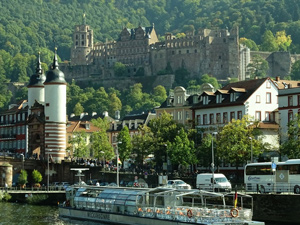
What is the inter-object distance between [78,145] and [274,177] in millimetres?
63855

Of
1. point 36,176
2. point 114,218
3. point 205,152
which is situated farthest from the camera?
point 36,176

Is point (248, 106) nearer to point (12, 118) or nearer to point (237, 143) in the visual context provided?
point (237, 143)

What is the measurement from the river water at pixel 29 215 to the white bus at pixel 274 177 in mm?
15467

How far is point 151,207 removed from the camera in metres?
70.3

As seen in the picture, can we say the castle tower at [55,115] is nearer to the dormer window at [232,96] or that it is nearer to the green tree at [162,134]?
the green tree at [162,134]

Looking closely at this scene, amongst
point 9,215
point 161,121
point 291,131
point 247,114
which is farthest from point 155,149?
point 9,215

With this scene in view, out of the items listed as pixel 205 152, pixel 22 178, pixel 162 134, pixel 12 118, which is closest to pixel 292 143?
pixel 205 152

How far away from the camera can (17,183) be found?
115 metres

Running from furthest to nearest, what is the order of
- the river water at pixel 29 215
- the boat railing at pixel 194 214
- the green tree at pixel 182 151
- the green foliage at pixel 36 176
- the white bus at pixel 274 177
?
1. the green foliage at pixel 36 176
2. the green tree at pixel 182 151
3. the river water at pixel 29 215
4. the white bus at pixel 274 177
5. the boat railing at pixel 194 214

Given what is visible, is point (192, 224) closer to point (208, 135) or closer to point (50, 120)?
point (208, 135)

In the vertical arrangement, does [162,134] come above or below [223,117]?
below

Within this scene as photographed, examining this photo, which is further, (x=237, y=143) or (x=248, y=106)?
(x=248, y=106)

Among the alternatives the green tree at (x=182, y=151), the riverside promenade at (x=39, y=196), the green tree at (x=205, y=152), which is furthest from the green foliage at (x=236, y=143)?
the riverside promenade at (x=39, y=196)

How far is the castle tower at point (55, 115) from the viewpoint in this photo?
125 metres
